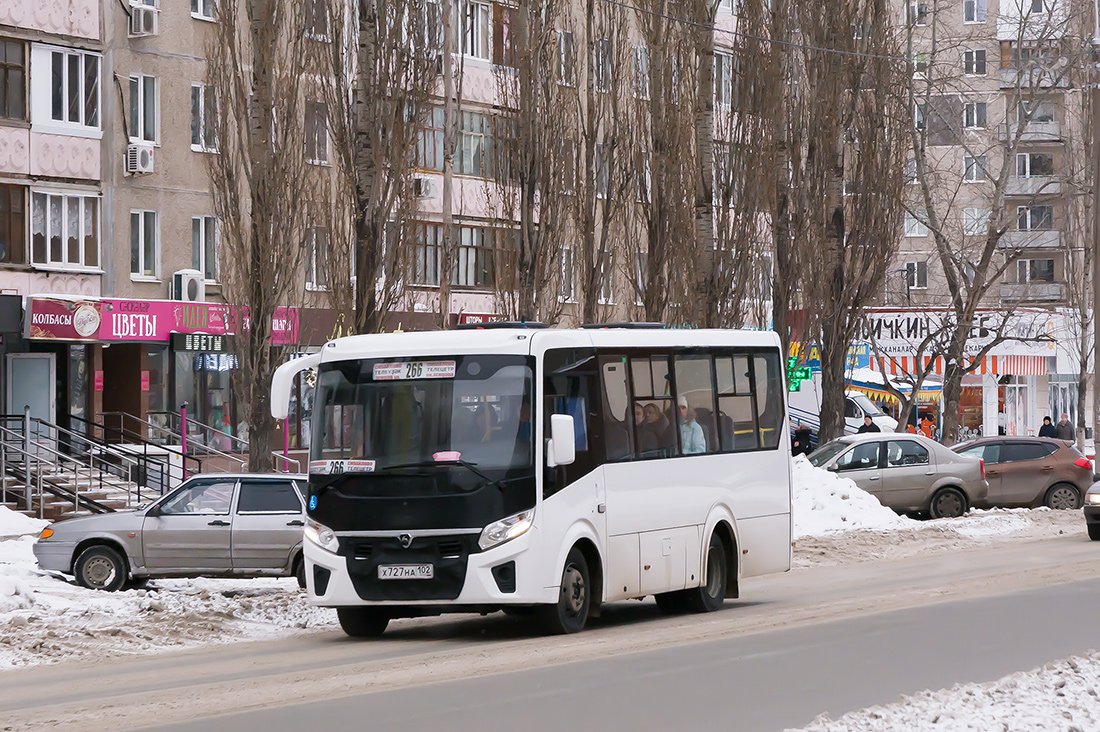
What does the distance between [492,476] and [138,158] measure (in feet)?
85.9

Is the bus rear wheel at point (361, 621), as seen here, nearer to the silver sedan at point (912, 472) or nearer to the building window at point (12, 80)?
the silver sedan at point (912, 472)

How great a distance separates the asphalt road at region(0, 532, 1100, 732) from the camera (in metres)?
9.48

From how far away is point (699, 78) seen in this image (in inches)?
1267

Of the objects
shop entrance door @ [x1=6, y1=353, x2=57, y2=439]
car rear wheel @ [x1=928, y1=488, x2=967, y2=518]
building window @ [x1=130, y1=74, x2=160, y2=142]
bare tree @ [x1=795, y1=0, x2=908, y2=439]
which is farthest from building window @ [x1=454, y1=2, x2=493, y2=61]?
car rear wheel @ [x1=928, y1=488, x2=967, y2=518]

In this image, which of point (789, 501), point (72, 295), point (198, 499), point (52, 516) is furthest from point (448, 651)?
point (72, 295)

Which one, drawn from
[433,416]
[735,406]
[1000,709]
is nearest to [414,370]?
[433,416]

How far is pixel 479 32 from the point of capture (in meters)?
46.8

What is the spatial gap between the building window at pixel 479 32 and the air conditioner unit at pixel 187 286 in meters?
11.8

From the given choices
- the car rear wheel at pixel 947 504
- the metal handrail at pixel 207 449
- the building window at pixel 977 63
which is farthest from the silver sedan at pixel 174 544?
the building window at pixel 977 63

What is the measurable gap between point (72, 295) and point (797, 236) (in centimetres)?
1611

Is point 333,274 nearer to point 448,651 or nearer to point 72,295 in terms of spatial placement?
point 72,295

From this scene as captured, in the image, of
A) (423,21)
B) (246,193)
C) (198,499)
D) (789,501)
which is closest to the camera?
(789,501)

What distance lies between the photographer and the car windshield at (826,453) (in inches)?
1158

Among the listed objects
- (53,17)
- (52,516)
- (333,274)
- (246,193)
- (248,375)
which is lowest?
(52,516)
